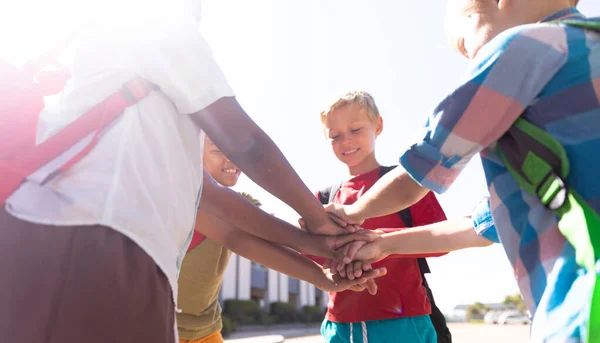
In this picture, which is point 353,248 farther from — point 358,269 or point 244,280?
point 244,280

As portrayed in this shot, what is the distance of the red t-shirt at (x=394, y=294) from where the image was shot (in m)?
2.91

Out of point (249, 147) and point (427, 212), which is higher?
point (249, 147)

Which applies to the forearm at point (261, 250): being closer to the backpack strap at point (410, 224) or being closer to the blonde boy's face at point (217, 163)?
the backpack strap at point (410, 224)

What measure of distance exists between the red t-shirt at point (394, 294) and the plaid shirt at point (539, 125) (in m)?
1.62

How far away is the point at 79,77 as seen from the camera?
4.38ft

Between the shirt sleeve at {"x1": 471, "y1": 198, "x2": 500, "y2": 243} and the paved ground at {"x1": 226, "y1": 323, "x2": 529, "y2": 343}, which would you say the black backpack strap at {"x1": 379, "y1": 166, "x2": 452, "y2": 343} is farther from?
the paved ground at {"x1": 226, "y1": 323, "x2": 529, "y2": 343}

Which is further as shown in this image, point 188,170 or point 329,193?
point 329,193

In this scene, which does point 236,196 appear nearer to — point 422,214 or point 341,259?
point 341,259

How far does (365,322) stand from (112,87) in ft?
7.02

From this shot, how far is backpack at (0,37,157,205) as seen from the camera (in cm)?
117

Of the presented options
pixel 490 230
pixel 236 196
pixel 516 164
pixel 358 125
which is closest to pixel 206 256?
pixel 236 196

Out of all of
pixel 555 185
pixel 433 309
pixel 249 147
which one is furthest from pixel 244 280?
pixel 555 185

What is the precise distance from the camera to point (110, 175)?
119cm

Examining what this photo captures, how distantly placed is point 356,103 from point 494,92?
90.6 inches
